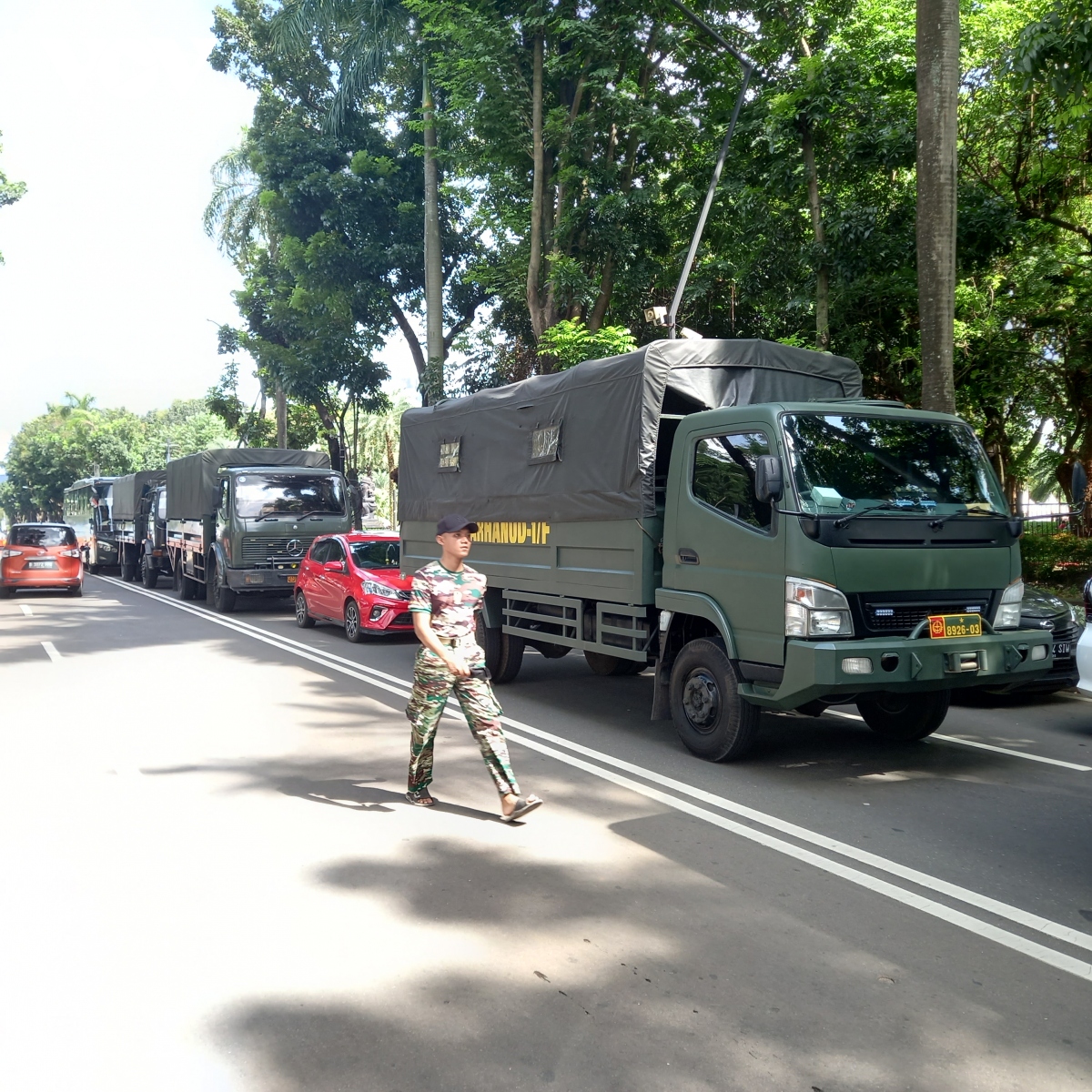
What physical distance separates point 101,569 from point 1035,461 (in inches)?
1200

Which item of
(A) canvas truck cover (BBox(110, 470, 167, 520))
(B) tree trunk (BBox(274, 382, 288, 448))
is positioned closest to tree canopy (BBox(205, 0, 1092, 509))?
(A) canvas truck cover (BBox(110, 470, 167, 520))

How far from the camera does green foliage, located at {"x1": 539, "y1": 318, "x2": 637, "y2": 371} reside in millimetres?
17391

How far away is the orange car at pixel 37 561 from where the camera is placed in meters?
23.7

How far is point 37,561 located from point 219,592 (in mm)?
6600

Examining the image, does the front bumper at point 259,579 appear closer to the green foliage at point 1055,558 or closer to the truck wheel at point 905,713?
the green foliage at point 1055,558

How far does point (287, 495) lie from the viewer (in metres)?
19.5

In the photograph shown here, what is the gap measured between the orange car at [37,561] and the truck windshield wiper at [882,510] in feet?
68.6

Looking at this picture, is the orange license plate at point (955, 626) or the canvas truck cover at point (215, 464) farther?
the canvas truck cover at point (215, 464)

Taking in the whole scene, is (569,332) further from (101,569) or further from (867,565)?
(101,569)

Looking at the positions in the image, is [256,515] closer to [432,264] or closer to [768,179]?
[432,264]

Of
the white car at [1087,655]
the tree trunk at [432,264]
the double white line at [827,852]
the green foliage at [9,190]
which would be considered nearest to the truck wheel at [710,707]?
the double white line at [827,852]

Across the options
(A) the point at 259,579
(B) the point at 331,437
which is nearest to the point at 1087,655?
(A) the point at 259,579

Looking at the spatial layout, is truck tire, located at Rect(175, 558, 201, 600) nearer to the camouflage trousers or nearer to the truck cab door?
the truck cab door

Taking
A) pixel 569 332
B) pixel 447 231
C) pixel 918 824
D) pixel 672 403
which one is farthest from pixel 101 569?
pixel 918 824
